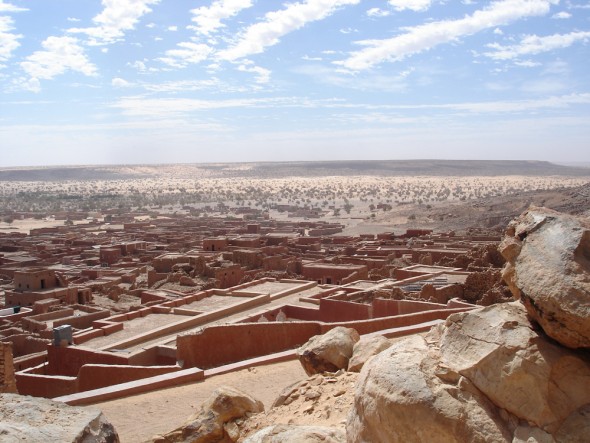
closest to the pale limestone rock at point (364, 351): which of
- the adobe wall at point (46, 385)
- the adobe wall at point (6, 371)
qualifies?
the adobe wall at point (6, 371)

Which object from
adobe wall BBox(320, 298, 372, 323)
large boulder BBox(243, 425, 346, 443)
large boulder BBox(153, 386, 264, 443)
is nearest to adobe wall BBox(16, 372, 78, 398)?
Result: large boulder BBox(153, 386, 264, 443)

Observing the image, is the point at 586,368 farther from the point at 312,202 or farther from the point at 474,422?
the point at 312,202

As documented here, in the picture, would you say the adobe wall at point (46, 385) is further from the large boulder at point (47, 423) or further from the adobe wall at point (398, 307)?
the adobe wall at point (398, 307)

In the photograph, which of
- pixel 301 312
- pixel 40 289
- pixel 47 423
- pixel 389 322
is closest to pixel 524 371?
pixel 47 423

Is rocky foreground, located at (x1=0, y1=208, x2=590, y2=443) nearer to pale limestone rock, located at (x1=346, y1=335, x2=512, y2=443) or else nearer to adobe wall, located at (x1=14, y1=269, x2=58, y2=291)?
pale limestone rock, located at (x1=346, y1=335, x2=512, y2=443)

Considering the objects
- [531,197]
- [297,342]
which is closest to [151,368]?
[297,342]

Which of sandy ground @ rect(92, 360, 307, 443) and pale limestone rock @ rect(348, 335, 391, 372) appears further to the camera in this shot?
sandy ground @ rect(92, 360, 307, 443)
